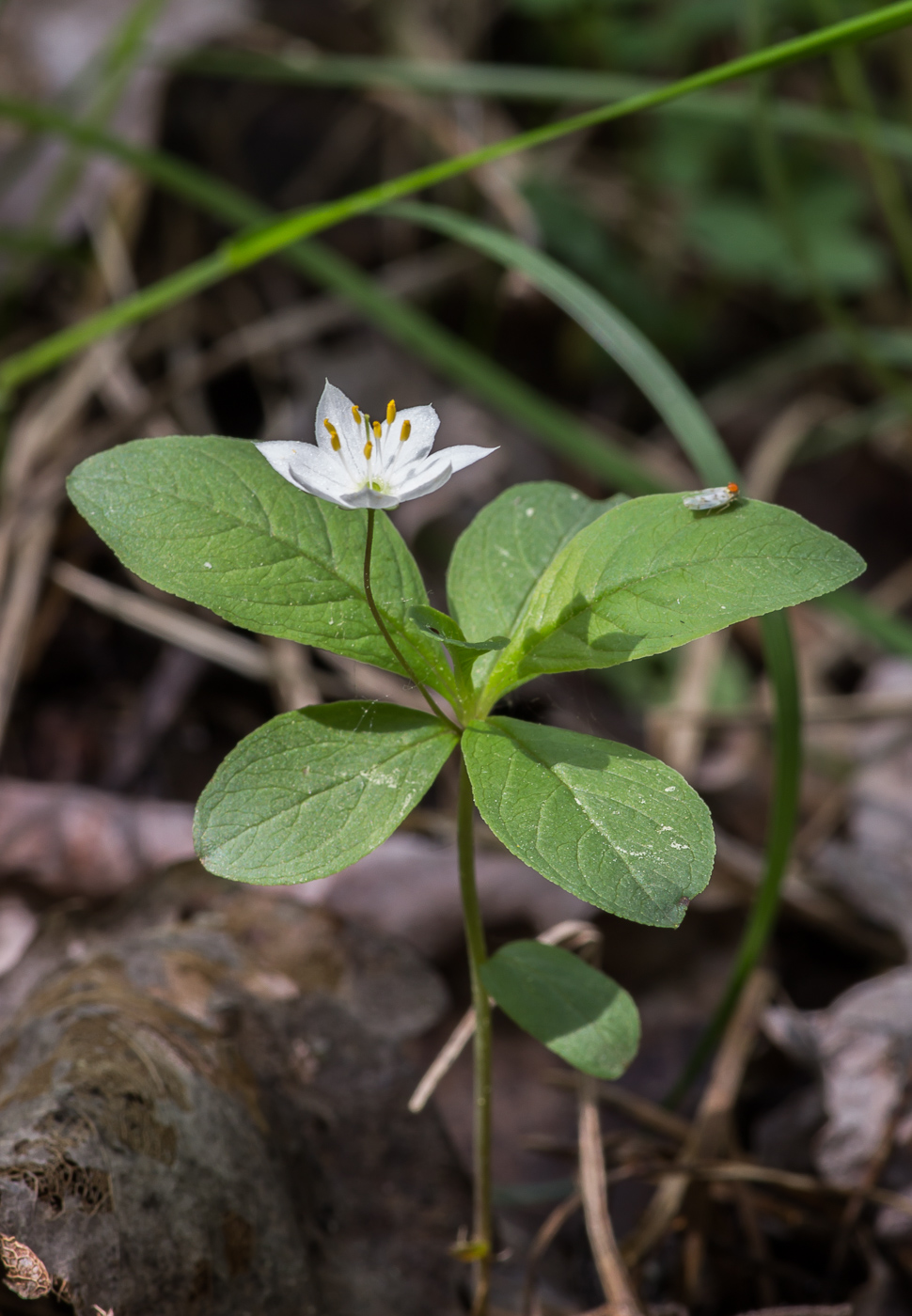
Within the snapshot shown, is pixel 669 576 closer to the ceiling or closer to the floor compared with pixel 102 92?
closer to the floor

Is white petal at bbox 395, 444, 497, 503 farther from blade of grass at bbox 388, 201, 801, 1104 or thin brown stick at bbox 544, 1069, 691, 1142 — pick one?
thin brown stick at bbox 544, 1069, 691, 1142

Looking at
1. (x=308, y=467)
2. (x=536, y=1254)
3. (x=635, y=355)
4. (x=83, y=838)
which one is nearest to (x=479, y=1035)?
(x=536, y=1254)

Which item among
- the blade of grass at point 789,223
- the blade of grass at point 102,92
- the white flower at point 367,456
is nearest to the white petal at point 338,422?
the white flower at point 367,456

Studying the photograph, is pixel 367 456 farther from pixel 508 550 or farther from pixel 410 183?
pixel 410 183

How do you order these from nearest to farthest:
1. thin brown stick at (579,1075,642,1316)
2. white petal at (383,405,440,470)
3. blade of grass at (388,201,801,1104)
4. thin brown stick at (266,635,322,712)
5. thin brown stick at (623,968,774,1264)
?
white petal at (383,405,440,470), thin brown stick at (579,1075,642,1316), thin brown stick at (623,968,774,1264), blade of grass at (388,201,801,1104), thin brown stick at (266,635,322,712)

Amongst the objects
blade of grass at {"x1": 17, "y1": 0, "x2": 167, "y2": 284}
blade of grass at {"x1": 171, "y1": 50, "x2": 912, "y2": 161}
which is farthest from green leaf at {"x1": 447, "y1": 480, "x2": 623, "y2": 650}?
blade of grass at {"x1": 17, "y1": 0, "x2": 167, "y2": 284}

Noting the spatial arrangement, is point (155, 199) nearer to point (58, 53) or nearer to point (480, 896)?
point (58, 53)

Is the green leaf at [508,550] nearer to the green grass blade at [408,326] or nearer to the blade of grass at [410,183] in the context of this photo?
the blade of grass at [410,183]
